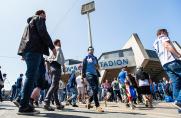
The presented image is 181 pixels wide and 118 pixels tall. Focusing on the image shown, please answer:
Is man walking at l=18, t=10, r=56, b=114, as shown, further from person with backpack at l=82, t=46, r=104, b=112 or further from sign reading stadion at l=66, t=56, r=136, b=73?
sign reading stadion at l=66, t=56, r=136, b=73

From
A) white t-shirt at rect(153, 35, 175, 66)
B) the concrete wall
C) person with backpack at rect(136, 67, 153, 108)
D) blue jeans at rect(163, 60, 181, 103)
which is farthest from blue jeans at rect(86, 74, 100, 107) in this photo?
the concrete wall

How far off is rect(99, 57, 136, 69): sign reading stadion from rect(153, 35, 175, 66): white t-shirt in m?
28.4

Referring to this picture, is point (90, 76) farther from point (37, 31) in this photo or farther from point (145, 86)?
point (145, 86)

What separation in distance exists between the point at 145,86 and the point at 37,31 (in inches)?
262

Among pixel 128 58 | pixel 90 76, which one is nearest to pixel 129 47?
pixel 128 58

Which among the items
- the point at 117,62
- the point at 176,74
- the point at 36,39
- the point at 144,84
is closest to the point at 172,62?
the point at 176,74

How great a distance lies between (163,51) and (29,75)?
279 centimetres

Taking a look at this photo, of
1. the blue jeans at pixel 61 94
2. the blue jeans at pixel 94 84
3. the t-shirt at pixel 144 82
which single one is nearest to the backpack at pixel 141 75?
the t-shirt at pixel 144 82

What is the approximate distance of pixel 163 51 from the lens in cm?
622

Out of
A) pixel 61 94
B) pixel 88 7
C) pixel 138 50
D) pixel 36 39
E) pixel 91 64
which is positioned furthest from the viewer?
pixel 138 50

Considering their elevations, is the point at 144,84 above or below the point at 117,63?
below

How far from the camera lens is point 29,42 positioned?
5.36 meters

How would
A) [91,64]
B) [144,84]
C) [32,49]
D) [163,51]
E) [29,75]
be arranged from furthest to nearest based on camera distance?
[144,84] < [91,64] < [163,51] < [32,49] < [29,75]

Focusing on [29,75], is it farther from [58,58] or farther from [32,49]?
[58,58]
